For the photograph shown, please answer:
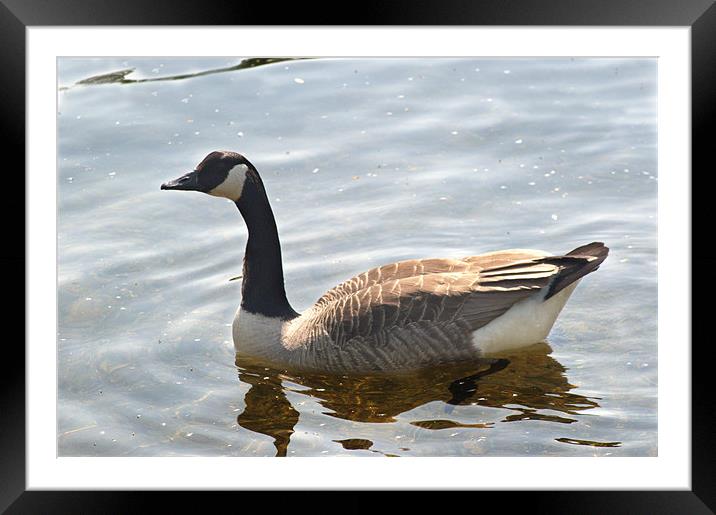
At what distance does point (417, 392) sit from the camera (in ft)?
29.2

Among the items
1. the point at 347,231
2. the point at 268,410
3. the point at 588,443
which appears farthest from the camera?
the point at 347,231

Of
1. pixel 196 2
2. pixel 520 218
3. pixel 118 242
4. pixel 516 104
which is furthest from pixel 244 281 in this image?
pixel 516 104

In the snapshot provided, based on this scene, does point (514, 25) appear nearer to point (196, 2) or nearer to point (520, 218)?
point (196, 2)

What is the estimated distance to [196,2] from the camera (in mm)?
6539

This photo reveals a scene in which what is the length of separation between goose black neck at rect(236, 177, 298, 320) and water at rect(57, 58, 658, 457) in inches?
18.0

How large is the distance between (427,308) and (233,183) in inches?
67.6

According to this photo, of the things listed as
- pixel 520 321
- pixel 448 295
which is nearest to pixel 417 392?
pixel 448 295

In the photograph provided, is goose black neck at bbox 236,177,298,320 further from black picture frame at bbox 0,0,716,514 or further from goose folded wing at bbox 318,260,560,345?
black picture frame at bbox 0,0,716,514

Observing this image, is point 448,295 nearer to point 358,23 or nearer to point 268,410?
point 268,410

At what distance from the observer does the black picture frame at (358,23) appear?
6.55 meters

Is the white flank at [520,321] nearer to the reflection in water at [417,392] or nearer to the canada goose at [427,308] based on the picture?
the canada goose at [427,308]

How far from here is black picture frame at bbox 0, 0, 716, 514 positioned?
6.55m

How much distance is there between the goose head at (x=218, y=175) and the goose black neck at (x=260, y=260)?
129mm

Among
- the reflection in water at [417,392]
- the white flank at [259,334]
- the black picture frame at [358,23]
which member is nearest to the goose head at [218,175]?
the white flank at [259,334]
